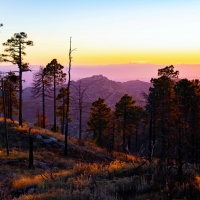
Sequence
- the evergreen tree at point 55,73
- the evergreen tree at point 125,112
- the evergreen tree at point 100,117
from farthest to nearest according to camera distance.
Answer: the evergreen tree at point 100,117 → the evergreen tree at point 125,112 → the evergreen tree at point 55,73

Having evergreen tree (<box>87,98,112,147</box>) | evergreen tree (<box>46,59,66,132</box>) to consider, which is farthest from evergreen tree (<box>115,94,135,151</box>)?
evergreen tree (<box>46,59,66,132</box>)

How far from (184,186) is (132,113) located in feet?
126

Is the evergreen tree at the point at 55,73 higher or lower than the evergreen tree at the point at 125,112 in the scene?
higher

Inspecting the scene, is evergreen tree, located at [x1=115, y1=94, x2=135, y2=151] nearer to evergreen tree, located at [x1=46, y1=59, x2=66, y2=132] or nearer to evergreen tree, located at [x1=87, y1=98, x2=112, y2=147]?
evergreen tree, located at [x1=87, y1=98, x2=112, y2=147]

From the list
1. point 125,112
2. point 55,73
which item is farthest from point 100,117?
point 55,73

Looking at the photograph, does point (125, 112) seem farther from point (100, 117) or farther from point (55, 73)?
point (55, 73)

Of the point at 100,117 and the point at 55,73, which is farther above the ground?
the point at 55,73

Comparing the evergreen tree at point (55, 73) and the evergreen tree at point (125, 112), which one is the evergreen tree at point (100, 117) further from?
the evergreen tree at point (55, 73)

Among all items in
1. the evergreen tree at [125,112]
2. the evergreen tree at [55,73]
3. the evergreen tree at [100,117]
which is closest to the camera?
the evergreen tree at [55,73]

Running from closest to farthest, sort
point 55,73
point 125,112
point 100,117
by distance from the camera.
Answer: point 55,73 < point 125,112 < point 100,117

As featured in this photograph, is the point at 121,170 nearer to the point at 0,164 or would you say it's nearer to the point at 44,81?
the point at 0,164

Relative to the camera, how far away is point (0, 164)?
64.8 ft

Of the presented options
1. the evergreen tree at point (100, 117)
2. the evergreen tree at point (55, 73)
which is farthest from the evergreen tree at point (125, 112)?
the evergreen tree at point (55, 73)

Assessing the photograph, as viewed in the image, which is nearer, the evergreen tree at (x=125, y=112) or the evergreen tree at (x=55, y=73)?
the evergreen tree at (x=55, y=73)
